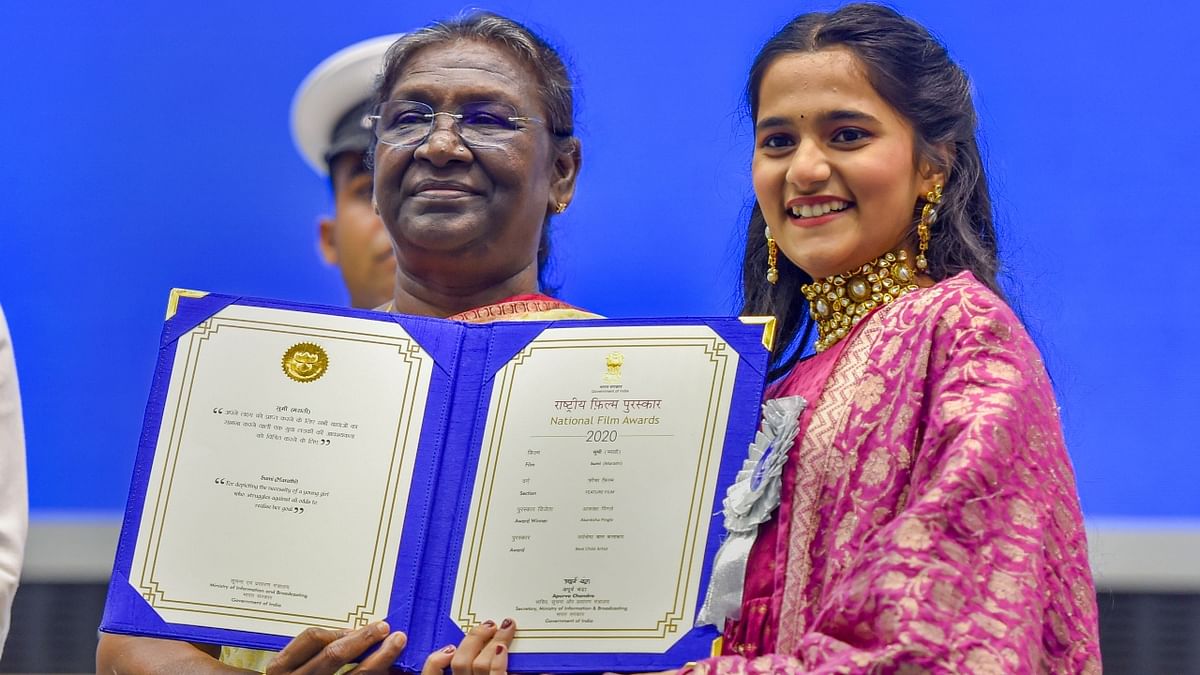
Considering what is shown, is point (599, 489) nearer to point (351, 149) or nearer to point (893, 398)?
point (893, 398)

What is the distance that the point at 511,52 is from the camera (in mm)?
3160

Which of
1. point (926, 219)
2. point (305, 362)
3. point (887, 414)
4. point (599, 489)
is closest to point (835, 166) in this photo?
point (926, 219)

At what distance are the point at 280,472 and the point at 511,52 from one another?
3.25 feet

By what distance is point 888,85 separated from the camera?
2.58 m

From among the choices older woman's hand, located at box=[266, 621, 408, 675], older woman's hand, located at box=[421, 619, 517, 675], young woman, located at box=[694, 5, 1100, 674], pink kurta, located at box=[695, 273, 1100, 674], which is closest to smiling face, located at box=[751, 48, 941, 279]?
young woman, located at box=[694, 5, 1100, 674]

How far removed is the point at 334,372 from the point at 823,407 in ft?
2.56

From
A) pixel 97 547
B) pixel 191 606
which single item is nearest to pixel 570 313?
pixel 191 606

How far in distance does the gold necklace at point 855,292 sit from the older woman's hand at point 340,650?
0.84 metres

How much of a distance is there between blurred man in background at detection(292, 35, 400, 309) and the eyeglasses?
124cm

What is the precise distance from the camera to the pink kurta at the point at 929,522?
2137mm

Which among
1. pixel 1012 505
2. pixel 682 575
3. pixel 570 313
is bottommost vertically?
pixel 682 575

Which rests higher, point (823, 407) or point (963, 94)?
point (963, 94)

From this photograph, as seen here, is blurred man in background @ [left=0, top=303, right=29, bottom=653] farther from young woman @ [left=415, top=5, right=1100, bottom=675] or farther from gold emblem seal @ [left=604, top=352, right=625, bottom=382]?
gold emblem seal @ [left=604, top=352, right=625, bottom=382]

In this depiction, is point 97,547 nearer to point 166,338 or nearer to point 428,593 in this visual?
point 166,338
